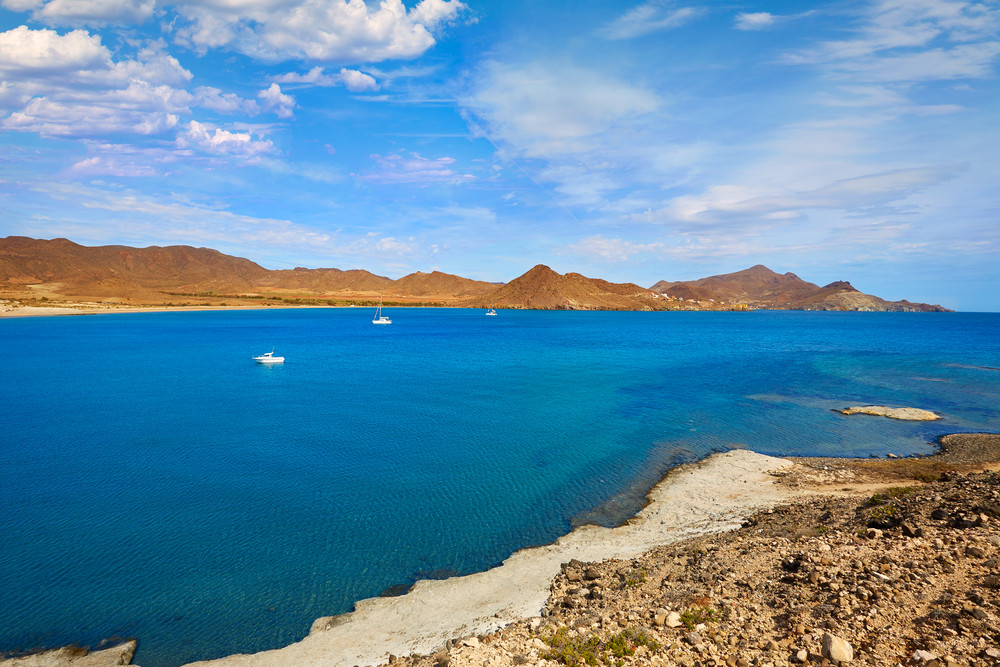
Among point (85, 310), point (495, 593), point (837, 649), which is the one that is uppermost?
point (85, 310)

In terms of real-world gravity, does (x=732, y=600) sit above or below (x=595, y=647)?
above

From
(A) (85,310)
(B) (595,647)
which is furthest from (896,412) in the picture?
(A) (85,310)

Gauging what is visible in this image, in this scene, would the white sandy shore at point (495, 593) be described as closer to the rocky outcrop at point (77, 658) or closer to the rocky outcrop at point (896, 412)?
the rocky outcrop at point (77, 658)

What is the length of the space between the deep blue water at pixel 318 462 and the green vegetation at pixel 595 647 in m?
5.03

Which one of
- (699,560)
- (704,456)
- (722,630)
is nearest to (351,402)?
(704,456)

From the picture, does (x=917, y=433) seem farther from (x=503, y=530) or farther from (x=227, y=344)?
(x=227, y=344)

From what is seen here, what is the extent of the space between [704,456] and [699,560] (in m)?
11.4

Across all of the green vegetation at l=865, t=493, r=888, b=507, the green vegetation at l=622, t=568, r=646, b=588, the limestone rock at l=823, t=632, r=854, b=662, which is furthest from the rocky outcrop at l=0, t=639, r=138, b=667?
the green vegetation at l=865, t=493, r=888, b=507

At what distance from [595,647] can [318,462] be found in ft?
51.5

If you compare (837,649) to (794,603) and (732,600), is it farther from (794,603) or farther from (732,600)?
(732,600)

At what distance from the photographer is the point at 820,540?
388 inches

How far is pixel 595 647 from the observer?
7.32 meters

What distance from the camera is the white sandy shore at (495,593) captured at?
8.89 m

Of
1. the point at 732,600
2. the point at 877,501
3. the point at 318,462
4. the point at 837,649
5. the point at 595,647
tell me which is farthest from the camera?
the point at 318,462
